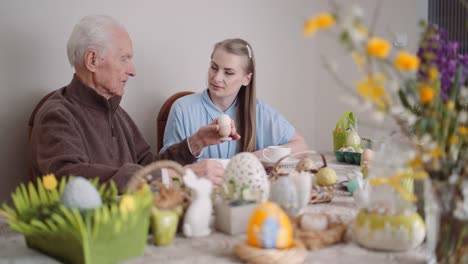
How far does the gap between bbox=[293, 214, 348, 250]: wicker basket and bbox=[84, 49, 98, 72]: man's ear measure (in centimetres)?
123

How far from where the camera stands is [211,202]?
118 centimetres

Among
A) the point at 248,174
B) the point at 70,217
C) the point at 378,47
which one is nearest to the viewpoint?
the point at 378,47

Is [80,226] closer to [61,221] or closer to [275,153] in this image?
[61,221]

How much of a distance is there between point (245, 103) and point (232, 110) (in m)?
0.08

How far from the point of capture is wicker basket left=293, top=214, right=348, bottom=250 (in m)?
1.06

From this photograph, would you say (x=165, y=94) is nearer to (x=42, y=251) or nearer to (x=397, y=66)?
(x=42, y=251)

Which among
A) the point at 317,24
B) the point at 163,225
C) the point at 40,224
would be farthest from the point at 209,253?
the point at 317,24

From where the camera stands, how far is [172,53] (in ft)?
9.30

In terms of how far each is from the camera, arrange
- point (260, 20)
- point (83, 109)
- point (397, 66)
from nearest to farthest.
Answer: point (397, 66)
point (83, 109)
point (260, 20)

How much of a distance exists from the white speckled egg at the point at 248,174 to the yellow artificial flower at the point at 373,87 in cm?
50

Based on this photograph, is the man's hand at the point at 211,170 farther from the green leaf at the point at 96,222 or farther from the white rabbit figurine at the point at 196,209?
the green leaf at the point at 96,222

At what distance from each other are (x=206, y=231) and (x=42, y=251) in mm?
358

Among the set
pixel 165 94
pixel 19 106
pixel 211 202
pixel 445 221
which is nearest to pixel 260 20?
pixel 165 94

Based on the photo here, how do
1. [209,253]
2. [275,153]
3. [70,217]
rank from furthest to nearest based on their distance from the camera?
[275,153] < [209,253] < [70,217]
